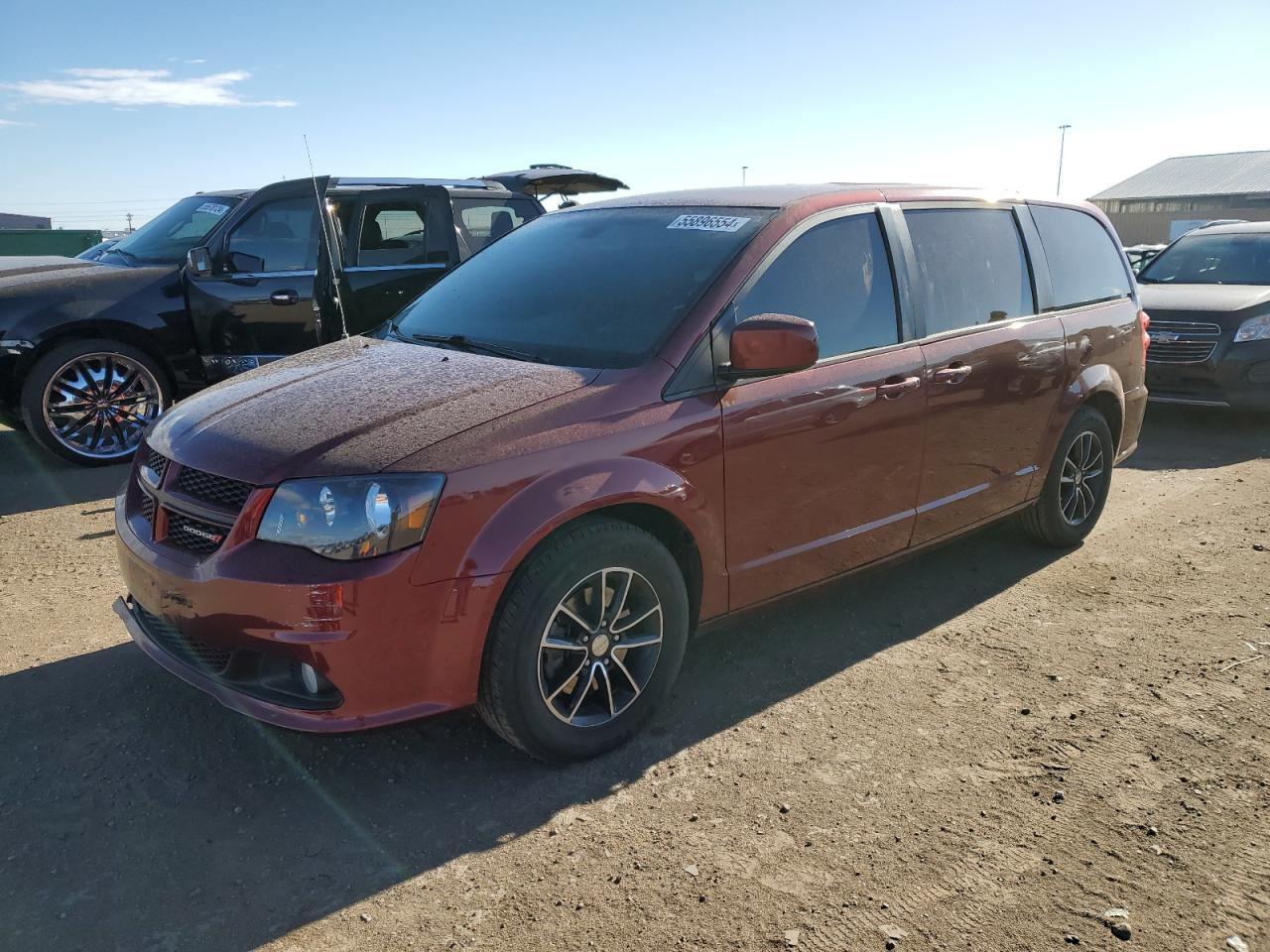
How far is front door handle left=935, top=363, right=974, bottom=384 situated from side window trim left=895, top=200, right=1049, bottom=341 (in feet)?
0.44

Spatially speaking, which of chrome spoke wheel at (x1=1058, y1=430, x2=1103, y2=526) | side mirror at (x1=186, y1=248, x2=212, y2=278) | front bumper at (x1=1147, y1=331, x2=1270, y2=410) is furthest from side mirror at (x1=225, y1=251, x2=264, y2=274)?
front bumper at (x1=1147, y1=331, x2=1270, y2=410)

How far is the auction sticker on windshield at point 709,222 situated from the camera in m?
3.63

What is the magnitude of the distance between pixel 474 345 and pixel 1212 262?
883cm

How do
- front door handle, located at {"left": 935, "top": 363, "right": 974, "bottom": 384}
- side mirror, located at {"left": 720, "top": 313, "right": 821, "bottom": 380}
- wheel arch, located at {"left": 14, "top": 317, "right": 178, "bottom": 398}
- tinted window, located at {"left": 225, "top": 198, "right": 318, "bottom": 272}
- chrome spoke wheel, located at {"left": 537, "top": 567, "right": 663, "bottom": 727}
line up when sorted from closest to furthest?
1. chrome spoke wheel, located at {"left": 537, "top": 567, "right": 663, "bottom": 727}
2. side mirror, located at {"left": 720, "top": 313, "right": 821, "bottom": 380}
3. front door handle, located at {"left": 935, "top": 363, "right": 974, "bottom": 384}
4. wheel arch, located at {"left": 14, "top": 317, "right": 178, "bottom": 398}
5. tinted window, located at {"left": 225, "top": 198, "right": 318, "bottom": 272}

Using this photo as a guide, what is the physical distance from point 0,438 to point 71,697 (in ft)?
18.1

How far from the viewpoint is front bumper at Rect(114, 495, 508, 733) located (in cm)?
263

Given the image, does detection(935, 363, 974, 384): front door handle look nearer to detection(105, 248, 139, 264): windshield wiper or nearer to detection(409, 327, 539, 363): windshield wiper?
detection(409, 327, 539, 363): windshield wiper

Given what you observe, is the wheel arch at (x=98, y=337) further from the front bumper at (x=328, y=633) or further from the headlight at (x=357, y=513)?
the headlight at (x=357, y=513)

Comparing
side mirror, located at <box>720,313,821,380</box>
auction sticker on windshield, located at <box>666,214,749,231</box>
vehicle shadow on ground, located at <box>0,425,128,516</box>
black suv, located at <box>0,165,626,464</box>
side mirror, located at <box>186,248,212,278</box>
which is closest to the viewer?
side mirror, located at <box>720,313,821,380</box>

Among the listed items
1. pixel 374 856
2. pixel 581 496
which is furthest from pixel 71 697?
pixel 581 496

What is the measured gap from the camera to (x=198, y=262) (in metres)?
6.85

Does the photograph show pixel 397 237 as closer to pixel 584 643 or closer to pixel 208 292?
pixel 208 292

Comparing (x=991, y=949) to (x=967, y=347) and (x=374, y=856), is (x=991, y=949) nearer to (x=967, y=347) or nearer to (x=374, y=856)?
(x=374, y=856)

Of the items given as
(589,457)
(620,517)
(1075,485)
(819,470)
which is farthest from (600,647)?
(1075,485)
